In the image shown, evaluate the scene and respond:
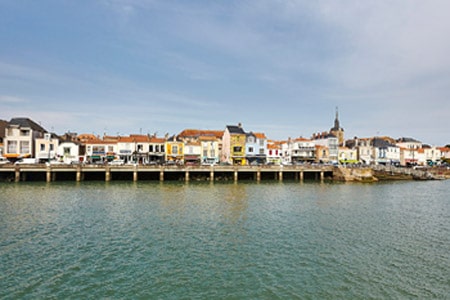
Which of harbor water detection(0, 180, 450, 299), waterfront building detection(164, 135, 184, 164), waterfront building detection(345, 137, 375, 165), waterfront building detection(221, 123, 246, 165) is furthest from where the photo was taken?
waterfront building detection(345, 137, 375, 165)

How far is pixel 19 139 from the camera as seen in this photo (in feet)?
197

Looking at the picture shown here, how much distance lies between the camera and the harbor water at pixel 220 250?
496 inches

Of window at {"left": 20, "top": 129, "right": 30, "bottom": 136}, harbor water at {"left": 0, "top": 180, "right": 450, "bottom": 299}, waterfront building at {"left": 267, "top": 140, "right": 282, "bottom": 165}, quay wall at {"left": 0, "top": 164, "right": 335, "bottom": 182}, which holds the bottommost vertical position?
harbor water at {"left": 0, "top": 180, "right": 450, "bottom": 299}

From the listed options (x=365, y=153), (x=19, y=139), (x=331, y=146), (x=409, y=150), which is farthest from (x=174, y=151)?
(x=409, y=150)

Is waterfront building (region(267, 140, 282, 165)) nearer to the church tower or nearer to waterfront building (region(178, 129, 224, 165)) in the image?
waterfront building (region(178, 129, 224, 165))

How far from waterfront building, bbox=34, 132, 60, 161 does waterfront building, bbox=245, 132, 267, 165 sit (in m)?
41.0

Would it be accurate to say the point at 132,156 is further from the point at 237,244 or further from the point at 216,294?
the point at 216,294

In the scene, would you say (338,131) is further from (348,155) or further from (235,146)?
(235,146)

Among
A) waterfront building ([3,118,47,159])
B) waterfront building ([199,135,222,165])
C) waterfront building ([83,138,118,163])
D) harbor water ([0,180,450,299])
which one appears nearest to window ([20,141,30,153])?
waterfront building ([3,118,47,159])

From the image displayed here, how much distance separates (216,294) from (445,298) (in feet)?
29.6

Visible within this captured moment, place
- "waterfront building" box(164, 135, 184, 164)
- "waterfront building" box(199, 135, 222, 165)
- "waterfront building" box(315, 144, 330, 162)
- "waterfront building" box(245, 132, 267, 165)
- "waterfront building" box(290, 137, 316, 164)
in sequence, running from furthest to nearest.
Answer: "waterfront building" box(290, 137, 316, 164)
"waterfront building" box(315, 144, 330, 162)
"waterfront building" box(245, 132, 267, 165)
"waterfront building" box(199, 135, 222, 165)
"waterfront building" box(164, 135, 184, 164)

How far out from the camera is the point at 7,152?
2336 inches

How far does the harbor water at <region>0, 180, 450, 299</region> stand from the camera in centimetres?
1260

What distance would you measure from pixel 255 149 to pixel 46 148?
45025mm
